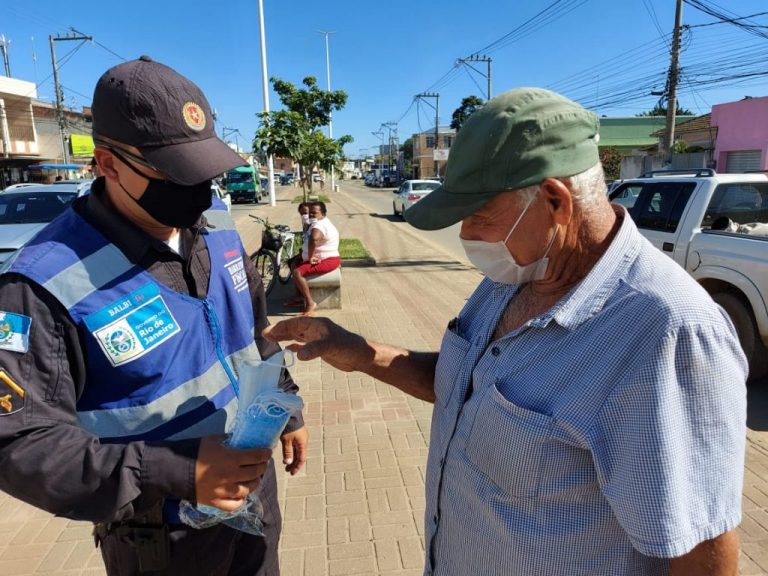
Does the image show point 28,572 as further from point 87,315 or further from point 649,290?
point 649,290

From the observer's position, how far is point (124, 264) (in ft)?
4.61

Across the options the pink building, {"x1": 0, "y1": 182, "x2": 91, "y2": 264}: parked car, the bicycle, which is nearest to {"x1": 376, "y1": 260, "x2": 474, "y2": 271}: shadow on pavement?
the bicycle

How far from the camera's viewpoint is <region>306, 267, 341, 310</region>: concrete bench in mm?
7324

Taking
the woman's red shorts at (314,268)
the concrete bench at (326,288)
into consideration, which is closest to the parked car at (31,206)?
the woman's red shorts at (314,268)

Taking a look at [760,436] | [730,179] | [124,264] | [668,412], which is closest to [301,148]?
[730,179]

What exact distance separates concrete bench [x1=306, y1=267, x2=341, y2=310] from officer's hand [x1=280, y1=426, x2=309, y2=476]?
528cm

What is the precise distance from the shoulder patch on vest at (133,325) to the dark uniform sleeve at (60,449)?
59 millimetres

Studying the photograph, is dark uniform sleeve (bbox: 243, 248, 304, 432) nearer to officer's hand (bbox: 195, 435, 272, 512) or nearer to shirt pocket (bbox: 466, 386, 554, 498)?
officer's hand (bbox: 195, 435, 272, 512)

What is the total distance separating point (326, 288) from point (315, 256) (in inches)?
19.4

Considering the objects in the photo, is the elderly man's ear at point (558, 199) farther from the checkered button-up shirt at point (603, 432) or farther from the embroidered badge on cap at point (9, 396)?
the embroidered badge on cap at point (9, 396)

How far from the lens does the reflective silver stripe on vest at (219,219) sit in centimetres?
190

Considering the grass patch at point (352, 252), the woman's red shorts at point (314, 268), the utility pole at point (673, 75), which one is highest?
the utility pole at point (673, 75)

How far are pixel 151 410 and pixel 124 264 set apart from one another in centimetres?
40

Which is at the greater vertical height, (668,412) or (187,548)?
(668,412)
